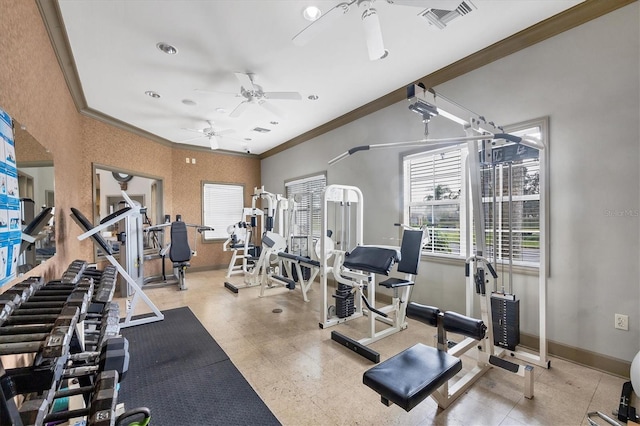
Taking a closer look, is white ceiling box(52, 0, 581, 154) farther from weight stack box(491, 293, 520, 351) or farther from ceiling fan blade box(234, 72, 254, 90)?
weight stack box(491, 293, 520, 351)

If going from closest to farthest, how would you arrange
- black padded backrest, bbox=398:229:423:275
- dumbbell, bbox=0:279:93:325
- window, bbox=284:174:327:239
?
dumbbell, bbox=0:279:93:325
black padded backrest, bbox=398:229:423:275
window, bbox=284:174:327:239

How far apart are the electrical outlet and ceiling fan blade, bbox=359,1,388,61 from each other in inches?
109

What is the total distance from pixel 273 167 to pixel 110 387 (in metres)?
6.31

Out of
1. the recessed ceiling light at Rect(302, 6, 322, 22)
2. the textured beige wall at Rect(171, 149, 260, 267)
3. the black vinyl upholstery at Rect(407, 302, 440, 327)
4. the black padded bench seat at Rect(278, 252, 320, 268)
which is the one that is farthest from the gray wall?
the textured beige wall at Rect(171, 149, 260, 267)

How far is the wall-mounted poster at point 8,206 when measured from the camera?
1.40 metres

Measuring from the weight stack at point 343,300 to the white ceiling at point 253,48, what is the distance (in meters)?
2.59

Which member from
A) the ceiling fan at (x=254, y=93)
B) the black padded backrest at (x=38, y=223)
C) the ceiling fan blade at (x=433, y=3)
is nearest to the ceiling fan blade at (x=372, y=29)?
the ceiling fan blade at (x=433, y=3)

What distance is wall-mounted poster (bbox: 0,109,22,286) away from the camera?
140 centimetres

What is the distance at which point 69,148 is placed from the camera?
132 inches

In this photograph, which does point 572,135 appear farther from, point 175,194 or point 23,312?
point 175,194

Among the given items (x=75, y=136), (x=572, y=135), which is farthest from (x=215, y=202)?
(x=572, y=135)

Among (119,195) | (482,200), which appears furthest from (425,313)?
(119,195)

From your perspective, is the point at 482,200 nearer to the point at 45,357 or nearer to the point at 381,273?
the point at 381,273

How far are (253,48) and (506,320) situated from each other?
3.50m
